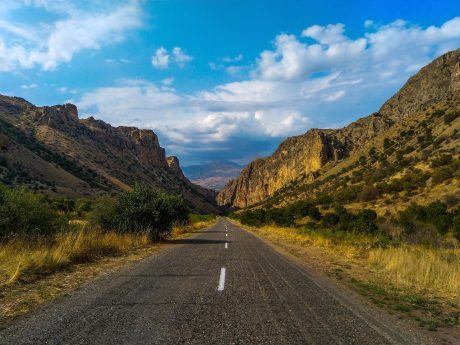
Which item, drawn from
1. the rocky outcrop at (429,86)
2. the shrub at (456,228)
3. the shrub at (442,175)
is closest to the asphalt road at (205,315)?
the shrub at (456,228)

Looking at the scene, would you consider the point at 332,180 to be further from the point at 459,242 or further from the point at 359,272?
the point at 359,272

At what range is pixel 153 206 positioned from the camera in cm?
2238

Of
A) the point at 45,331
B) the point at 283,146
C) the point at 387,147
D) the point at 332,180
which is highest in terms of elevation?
the point at 283,146

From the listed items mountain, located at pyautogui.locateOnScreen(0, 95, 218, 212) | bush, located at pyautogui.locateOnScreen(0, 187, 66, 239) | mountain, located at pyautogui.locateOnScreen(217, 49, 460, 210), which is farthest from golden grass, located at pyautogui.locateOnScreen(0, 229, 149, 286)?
mountain, located at pyautogui.locateOnScreen(0, 95, 218, 212)

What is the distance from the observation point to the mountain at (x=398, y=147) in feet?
156

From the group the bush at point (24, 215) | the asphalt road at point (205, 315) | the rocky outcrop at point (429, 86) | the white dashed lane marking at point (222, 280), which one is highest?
the rocky outcrop at point (429, 86)

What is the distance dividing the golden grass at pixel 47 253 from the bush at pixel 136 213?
4.59 meters

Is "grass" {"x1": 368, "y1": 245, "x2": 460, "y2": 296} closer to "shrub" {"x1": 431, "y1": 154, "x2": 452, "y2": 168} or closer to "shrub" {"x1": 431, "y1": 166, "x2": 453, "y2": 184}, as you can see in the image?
"shrub" {"x1": 431, "y1": 166, "x2": 453, "y2": 184}

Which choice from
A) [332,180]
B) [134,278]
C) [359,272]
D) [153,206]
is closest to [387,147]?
[332,180]

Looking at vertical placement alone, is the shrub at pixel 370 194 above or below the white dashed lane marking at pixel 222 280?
above

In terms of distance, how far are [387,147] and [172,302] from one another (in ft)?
257

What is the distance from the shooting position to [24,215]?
519 inches

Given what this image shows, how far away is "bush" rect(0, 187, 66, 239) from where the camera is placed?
41.6ft

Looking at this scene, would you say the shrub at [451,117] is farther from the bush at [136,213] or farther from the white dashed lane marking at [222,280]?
the white dashed lane marking at [222,280]
